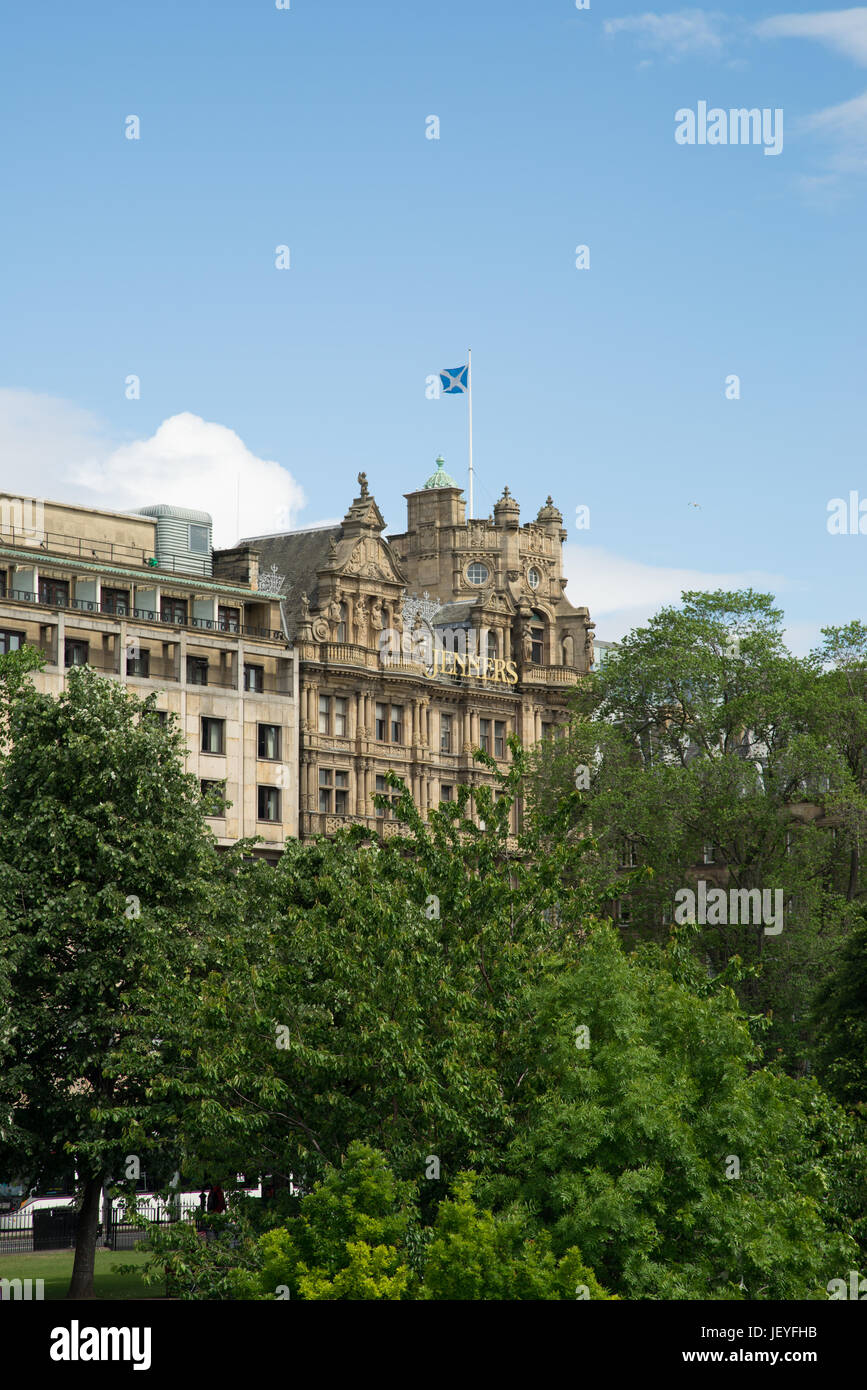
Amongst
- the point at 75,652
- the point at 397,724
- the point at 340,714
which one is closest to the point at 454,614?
the point at 397,724

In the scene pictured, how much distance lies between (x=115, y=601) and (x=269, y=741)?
1026 centimetres

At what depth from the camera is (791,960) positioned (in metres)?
78.9

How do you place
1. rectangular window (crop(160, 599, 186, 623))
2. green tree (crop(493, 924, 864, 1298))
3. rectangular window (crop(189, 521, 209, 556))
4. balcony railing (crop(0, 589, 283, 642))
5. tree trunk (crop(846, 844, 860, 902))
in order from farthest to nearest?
rectangular window (crop(189, 521, 209, 556))
rectangular window (crop(160, 599, 186, 623))
balcony railing (crop(0, 589, 283, 642))
tree trunk (crop(846, 844, 860, 902))
green tree (crop(493, 924, 864, 1298))

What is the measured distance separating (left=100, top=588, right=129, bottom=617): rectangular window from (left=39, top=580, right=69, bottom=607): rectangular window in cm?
203

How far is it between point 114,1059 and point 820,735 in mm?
45496

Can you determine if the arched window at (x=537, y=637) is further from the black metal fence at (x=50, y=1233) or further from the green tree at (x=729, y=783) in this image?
the black metal fence at (x=50, y=1233)

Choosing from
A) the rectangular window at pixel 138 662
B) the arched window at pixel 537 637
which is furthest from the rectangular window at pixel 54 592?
the arched window at pixel 537 637

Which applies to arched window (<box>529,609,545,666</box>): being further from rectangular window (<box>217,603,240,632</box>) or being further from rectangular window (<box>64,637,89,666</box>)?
rectangular window (<box>64,637,89,666</box>)

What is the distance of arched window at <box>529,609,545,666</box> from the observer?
4483 inches

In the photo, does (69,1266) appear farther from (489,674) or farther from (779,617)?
(489,674)

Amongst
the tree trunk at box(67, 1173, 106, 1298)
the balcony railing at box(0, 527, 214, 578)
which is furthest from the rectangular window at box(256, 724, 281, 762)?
the tree trunk at box(67, 1173, 106, 1298)

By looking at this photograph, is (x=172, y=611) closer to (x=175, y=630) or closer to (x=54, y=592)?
(x=175, y=630)

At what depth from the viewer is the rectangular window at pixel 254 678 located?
9562cm

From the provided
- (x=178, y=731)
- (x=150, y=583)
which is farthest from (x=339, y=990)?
(x=150, y=583)
